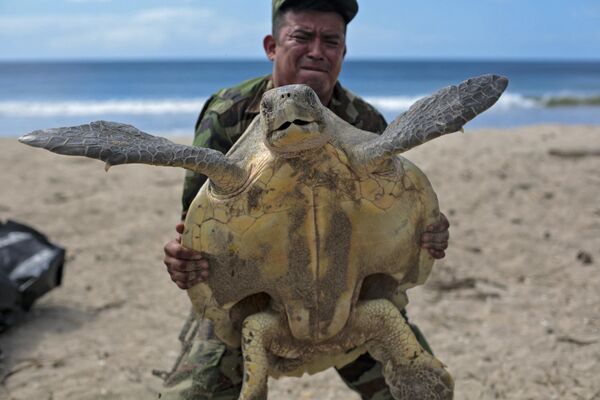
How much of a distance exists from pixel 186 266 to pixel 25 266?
7.31 ft

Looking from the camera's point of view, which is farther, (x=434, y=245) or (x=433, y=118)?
(x=434, y=245)

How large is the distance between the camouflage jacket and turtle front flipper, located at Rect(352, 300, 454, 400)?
0.80 meters

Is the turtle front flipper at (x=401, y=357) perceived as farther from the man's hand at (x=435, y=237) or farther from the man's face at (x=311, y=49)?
the man's face at (x=311, y=49)

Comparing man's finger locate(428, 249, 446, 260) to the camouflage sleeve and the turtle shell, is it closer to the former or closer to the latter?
the turtle shell

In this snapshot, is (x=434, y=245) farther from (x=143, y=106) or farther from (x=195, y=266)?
(x=143, y=106)

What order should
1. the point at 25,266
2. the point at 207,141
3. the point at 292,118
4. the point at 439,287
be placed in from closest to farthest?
the point at 292,118, the point at 207,141, the point at 25,266, the point at 439,287

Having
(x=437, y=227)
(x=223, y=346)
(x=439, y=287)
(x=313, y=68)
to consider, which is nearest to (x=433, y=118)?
(x=437, y=227)

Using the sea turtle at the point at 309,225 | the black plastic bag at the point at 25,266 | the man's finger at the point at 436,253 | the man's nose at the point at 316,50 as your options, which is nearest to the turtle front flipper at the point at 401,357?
the sea turtle at the point at 309,225

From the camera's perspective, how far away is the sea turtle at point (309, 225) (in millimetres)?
1718

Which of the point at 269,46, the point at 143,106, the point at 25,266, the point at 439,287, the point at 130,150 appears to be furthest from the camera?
the point at 143,106

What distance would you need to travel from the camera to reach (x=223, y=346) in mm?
2266

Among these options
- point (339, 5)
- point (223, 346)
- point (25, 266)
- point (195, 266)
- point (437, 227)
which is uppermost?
point (339, 5)

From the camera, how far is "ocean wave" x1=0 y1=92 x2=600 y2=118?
2000 centimetres

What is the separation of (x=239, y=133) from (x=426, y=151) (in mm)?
6103
